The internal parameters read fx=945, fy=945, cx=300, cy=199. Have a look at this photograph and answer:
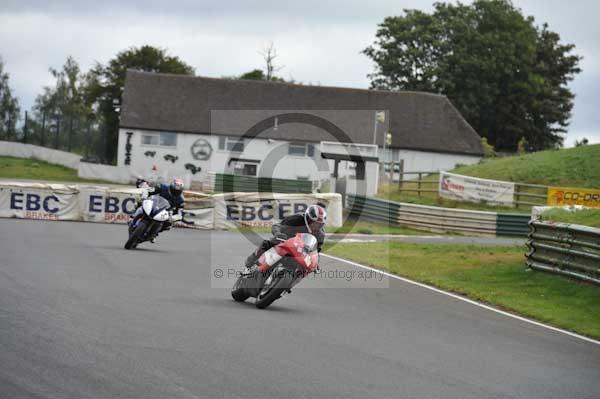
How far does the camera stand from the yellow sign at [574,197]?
4022cm

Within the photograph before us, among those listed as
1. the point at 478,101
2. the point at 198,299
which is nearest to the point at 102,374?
the point at 198,299

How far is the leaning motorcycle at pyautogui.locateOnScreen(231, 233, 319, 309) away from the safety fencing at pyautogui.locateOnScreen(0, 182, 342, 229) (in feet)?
56.4

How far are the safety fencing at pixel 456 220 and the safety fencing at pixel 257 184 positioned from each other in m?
10.1

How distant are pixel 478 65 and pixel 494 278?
6064 centimetres

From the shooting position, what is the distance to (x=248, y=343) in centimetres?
957

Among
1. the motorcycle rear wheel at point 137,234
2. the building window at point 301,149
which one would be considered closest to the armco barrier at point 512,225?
the motorcycle rear wheel at point 137,234

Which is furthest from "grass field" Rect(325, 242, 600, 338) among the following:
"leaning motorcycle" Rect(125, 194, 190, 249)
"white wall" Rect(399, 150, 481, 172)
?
"white wall" Rect(399, 150, 481, 172)

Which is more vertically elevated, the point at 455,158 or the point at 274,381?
the point at 455,158

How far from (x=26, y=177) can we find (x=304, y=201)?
27.3 metres

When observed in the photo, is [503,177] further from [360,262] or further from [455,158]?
[360,262]

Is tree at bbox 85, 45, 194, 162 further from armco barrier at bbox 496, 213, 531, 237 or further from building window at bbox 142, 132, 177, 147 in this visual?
armco barrier at bbox 496, 213, 531, 237

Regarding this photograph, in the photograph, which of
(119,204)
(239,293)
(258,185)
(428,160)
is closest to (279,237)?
(239,293)

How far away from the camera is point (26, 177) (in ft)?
177

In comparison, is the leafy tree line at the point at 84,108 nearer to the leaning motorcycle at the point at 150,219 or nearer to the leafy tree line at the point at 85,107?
the leafy tree line at the point at 85,107
